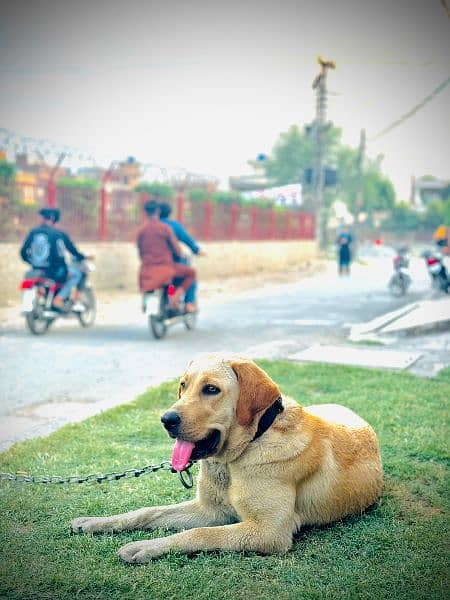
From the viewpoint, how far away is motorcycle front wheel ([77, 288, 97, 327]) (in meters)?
12.1

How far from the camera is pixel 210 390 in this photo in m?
3.33

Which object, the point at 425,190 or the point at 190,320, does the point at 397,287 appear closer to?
the point at 190,320

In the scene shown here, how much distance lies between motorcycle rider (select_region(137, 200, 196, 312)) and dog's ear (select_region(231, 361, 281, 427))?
304 inches

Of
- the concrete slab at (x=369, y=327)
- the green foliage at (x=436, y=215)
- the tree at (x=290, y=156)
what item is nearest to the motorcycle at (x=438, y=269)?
the concrete slab at (x=369, y=327)

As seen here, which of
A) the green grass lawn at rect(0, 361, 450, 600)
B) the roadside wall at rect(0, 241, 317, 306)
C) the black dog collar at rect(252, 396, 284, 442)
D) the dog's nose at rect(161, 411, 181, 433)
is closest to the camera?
the green grass lawn at rect(0, 361, 450, 600)

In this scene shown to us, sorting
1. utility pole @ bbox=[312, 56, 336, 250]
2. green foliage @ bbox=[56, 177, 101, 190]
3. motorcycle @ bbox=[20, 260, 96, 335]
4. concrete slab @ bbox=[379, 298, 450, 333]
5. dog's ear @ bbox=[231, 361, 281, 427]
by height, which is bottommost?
concrete slab @ bbox=[379, 298, 450, 333]

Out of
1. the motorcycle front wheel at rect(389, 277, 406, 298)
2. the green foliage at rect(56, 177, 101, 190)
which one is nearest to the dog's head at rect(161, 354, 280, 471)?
the green foliage at rect(56, 177, 101, 190)

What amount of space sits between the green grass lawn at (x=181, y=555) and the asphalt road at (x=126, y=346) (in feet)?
2.20

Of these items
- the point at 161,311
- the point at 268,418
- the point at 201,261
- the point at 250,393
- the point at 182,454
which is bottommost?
the point at 161,311

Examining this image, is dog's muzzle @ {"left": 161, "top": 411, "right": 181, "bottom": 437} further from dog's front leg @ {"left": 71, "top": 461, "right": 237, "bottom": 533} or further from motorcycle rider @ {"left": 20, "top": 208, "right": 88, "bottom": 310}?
motorcycle rider @ {"left": 20, "top": 208, "right": 88, "bottom": 310}

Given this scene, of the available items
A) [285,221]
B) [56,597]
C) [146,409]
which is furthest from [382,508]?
[285,221]

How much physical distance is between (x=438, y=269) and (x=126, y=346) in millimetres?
10350

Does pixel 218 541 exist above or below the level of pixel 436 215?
below

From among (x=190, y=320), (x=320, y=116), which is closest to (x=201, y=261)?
(x=190, y=320)
